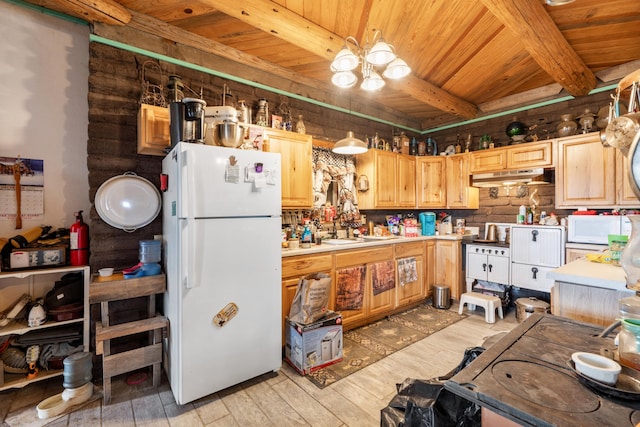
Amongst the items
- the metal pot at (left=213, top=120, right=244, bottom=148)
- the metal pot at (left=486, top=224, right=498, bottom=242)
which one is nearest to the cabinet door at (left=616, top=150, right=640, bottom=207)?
the metal pot at (left=486, top=224, right=498, bottom=242)

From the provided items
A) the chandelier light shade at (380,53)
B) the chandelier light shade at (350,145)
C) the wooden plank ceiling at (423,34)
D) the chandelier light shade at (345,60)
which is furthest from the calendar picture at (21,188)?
the chandelier light shade at (380,53)

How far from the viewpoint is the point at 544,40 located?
2.57 meters

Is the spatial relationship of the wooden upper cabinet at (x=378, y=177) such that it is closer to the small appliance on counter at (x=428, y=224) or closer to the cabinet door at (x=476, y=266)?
the small appliance on counter at (x=428, y=224)

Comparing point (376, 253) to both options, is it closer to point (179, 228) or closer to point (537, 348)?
point (179, 228)

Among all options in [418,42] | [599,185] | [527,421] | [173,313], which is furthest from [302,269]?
[599,185]

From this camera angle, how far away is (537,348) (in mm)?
→ 968

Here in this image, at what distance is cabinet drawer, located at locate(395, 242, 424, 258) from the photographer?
370cm

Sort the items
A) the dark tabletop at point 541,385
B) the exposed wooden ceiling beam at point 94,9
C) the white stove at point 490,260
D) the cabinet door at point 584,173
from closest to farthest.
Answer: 1. the dark tabletop at point 541,385
2. the exposed wooden ceiling beam at point 94,9
3. the cabinet door at point 584,173
4. the white stove at point 490,260

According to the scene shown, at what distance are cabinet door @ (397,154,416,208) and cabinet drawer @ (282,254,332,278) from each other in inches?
73.8

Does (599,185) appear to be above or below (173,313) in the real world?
above

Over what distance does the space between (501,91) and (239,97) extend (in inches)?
139

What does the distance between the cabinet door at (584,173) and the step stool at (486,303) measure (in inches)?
55.4

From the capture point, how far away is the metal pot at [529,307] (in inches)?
131

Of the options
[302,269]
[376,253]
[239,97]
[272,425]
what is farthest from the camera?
[376,253]
